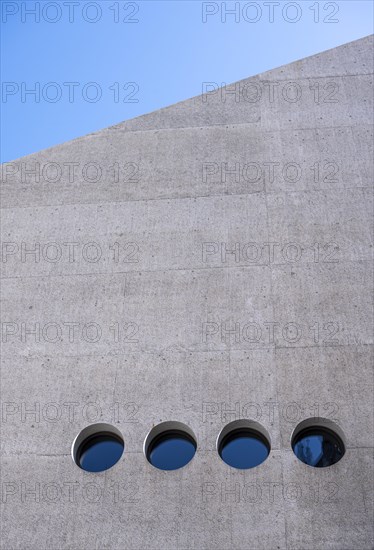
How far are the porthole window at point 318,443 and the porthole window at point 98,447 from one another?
278cm

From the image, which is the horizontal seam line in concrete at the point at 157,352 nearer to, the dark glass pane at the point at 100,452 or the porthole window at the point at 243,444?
the porthole window at the point at 243,444

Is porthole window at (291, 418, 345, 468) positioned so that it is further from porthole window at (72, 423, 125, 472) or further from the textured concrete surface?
porthole window at (72, 423, 125, 472)

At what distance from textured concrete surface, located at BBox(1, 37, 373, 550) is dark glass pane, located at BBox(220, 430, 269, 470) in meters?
0.33

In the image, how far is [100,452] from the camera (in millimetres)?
11547

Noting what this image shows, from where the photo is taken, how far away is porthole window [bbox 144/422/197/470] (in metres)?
11.2

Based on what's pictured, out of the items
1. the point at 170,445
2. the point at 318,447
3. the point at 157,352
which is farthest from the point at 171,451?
the point at 318,447

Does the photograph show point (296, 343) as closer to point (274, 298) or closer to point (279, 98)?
point (274, 298)

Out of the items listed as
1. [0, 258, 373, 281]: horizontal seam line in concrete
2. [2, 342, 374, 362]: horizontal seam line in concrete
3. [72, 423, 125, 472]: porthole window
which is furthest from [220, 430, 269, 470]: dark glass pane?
[0, 258, 373, 281]: horizontal seam line in concrete

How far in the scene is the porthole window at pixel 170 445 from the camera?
11.2m

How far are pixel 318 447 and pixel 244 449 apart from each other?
1138 mm

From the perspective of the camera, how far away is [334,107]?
14586 millimetres

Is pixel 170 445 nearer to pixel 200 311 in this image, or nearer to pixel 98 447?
pixel 98 447

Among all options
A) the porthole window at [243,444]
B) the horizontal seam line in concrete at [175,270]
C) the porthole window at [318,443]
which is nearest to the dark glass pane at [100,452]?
the porthole window at [243,444]

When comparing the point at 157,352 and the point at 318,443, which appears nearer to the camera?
the point at 318,443
